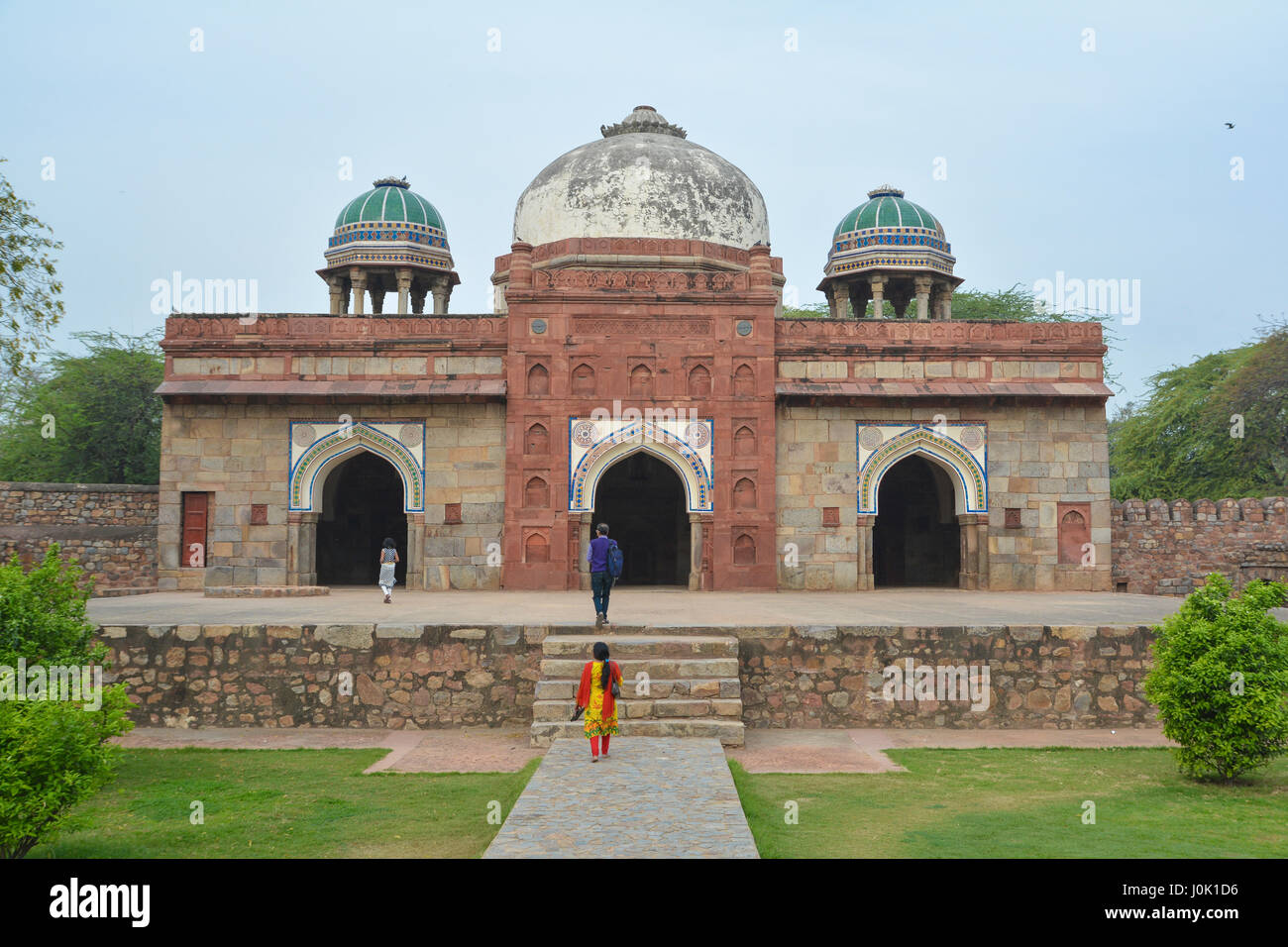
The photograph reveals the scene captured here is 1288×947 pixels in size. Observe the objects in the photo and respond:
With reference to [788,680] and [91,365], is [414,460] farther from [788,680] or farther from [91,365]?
[91,365]

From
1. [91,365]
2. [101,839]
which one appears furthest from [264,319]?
[101,839]

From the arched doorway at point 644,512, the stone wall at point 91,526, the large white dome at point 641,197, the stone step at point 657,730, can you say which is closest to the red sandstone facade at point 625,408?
the stone wall at point 91,526

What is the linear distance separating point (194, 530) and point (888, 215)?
14.3 metres

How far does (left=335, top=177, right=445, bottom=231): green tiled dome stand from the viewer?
2192 centimetres

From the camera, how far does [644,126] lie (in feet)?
72.7

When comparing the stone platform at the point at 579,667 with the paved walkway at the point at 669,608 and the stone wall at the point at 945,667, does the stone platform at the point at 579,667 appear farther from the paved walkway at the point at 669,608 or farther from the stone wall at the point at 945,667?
the paved walkway at the point at 669,608

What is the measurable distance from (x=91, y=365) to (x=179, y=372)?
953 cm

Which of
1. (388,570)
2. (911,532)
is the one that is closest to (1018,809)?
(388,570)

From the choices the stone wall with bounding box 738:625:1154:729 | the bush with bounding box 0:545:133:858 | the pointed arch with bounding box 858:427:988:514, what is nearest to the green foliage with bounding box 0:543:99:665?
the bush with bounding box 0:545:133:858

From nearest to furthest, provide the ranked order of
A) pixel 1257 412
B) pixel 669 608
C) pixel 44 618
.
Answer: pixel 44 618
pixel 669 608
pixel 1257 412

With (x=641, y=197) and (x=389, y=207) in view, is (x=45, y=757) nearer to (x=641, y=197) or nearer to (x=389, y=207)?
(x=641, y=197)

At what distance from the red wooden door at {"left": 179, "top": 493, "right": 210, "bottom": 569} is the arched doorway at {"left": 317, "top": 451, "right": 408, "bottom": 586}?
3012 millimetres

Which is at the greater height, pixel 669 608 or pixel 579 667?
pixel 669 608
